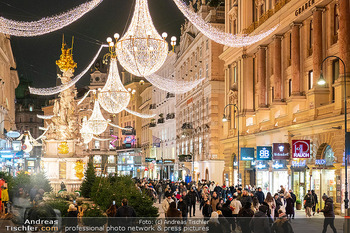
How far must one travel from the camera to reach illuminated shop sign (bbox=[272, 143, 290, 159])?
127ft

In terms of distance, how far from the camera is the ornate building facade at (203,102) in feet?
215

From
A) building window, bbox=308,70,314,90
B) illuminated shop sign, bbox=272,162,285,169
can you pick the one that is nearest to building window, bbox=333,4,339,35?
building window, bbox=308,70,314,90

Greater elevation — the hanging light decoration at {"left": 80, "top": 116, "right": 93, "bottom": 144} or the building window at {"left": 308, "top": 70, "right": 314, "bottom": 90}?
the building window at {"left": 308, "top": 70, "right": 314, "bottom": 90}

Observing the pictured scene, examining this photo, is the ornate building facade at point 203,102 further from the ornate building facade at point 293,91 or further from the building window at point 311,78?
the building window at point 311,78

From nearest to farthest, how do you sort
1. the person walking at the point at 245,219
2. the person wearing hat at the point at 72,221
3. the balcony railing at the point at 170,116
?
the person wearing hat at the point at 72,221
the person walking at the point at 245,219
the balcony railing at the point at 170,116

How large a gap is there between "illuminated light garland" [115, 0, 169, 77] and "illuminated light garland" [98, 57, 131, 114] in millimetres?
8777

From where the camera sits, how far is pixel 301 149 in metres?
35.7

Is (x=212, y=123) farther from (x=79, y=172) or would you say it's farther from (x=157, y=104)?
(x=157, y=104)

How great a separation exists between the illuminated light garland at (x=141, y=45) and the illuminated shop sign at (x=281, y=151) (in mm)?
16668

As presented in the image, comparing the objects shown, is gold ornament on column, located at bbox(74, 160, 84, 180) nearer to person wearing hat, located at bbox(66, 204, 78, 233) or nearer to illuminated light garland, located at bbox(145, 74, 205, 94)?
illuminated light garland, located at bbox(145, 74, 205, 94)

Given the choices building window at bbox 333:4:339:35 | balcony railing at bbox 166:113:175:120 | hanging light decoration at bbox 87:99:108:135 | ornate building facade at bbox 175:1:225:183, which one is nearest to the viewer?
building window at bbox 333:4:339:35

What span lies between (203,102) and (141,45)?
155ft

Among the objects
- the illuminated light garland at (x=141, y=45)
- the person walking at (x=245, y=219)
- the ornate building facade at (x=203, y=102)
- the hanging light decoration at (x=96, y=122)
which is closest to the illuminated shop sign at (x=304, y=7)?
the illuminated light garland at (x=141, y=45)

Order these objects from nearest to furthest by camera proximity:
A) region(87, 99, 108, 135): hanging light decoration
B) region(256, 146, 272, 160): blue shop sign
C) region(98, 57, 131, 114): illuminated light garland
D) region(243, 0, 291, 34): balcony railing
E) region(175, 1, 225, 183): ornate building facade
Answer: region(98, 57, 131, 114): illuminated light garland, region(256, 146, 272, 160): blue shop sign, region(243, 0, 291, 34): balcony railing, region(87, 99, 108, 135): hanging light decoration, region(175, 1, 225, 183): ornate building facade
